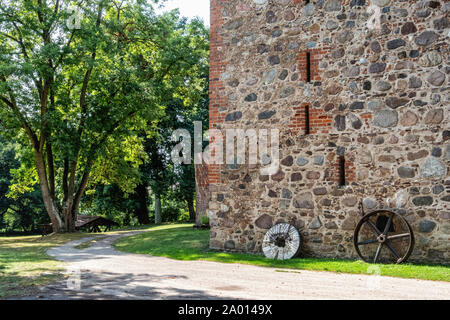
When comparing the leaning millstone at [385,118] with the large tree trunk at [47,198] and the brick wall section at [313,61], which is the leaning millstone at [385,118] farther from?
the large tree trunk at [47,198]

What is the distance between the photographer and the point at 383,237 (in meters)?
7.86

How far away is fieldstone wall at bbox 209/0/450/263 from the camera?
7.91 m

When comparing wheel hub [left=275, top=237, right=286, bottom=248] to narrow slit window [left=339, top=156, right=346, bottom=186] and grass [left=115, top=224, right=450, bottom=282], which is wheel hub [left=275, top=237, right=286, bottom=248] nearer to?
grass [left=115, top=224, right=450, bottom=282]

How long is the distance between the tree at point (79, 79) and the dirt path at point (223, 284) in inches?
371

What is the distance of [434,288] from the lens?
5.60 m

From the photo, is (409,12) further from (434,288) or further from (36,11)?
(36,11)

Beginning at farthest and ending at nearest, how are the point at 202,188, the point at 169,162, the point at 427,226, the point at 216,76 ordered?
the point at 169,162
the point at 202,188
the point at 216,76
the point at 427,226

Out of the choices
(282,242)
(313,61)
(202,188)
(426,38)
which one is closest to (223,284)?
(282,242)

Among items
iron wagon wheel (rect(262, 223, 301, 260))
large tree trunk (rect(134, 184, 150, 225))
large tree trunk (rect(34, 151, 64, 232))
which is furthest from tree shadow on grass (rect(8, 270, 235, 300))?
large tree trunk (rect(134, 184, 150, 225))

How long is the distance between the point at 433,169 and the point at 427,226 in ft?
3.46

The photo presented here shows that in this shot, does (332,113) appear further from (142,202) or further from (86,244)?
(142,202)

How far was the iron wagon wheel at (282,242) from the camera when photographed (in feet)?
28.3

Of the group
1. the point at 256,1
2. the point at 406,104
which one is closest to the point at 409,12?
the point at 406,104

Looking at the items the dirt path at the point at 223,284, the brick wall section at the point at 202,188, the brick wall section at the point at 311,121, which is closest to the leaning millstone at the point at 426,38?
the brick wall section at the point at 311,121
